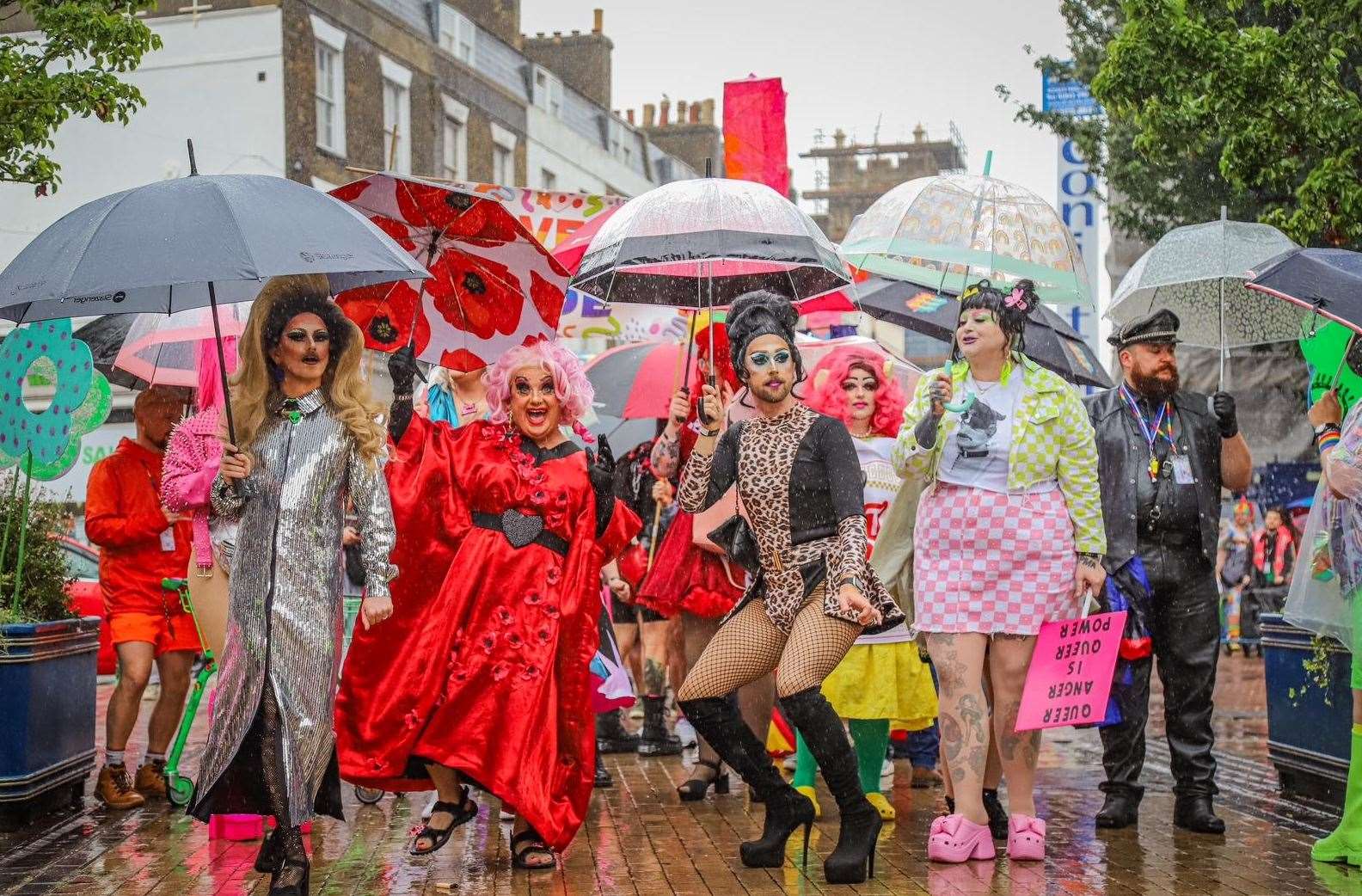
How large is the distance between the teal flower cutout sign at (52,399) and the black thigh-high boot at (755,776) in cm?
337

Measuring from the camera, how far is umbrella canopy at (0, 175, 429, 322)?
5125 millimetres

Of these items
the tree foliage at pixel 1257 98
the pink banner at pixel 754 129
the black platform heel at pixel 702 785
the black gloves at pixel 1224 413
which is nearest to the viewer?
the black gloves at pixel 1224 413

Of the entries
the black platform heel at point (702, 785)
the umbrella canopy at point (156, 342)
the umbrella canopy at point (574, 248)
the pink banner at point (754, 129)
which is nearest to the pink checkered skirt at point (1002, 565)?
the black platform heel at point (702, 785)

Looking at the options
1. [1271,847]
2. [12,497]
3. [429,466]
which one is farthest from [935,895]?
[12,497]

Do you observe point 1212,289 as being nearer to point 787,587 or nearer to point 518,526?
point 787,587

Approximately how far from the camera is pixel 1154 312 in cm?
748

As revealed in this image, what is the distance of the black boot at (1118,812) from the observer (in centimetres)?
738

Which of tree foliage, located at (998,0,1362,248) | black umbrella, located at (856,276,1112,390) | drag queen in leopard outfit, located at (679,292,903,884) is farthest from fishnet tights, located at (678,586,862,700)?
tree foliage, located at (998,0,1362,248)

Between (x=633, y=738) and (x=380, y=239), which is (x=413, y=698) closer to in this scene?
(x=380, y=239)

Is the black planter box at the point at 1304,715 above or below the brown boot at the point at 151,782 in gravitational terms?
above

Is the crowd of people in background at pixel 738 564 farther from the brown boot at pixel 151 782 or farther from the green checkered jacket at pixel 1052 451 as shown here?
the brown boot at pixel 151 782

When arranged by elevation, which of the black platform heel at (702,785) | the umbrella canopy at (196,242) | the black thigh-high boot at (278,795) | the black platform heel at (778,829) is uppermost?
the umbrella canopy at (196,242)

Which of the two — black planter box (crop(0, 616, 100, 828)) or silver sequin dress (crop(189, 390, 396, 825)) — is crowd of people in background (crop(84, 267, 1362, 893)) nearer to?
silver sequin dress (crop(189, 390, 396, 825))

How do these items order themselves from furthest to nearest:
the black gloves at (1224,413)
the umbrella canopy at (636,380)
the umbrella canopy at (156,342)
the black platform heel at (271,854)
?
the umbrella canopy at (636,380)
the umbrella canopy at (156,342)
the black gloves at (1224,413)
the black platform heel at (271,854)
